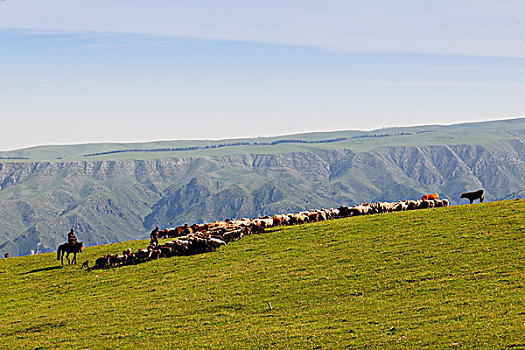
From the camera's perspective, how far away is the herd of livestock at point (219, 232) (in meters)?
47.2

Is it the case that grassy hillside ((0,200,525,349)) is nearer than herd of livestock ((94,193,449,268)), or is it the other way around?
grassy hillside ((0,200,525,349))

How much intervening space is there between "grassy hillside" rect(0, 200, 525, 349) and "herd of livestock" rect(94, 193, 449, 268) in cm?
175

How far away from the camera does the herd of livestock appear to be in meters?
47.2

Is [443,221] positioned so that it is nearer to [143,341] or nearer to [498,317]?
[498,317]

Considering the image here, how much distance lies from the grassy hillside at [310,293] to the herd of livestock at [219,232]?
68.8 inches

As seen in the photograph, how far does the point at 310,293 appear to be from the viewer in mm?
31359

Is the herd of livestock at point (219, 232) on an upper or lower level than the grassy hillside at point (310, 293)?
upper

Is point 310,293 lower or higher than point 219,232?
lower

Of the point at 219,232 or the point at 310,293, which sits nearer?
the point at 310,293

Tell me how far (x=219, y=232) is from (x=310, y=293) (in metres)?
21.8

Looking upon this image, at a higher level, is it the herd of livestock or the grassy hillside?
the herd of livestock

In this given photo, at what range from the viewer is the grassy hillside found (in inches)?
939

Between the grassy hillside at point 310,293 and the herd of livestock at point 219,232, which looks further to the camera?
the herd of livestock at point 219,232

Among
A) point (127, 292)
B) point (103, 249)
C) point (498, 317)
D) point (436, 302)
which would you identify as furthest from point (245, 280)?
point (103, 249)
